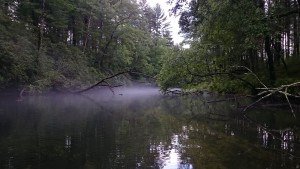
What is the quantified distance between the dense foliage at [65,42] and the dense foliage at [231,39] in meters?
10.6

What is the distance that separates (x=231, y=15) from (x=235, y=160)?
11.1 meters

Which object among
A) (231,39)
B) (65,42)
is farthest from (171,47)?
(65,42)

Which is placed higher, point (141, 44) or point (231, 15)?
point (141, 44)

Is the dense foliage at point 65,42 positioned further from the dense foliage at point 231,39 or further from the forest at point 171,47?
the dense foliage at point 231,39

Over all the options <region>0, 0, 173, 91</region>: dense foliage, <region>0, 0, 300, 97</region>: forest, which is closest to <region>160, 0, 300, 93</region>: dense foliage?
<region>0, 0, 300, 97</region>: forest

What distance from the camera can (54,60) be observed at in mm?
33688

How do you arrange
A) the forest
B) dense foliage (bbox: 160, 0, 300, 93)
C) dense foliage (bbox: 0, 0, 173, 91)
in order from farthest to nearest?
dense foliage (bbox: 0, 0, 173, 91) < the forest < dense foliage (bbox: 160, 0, 300, 93)

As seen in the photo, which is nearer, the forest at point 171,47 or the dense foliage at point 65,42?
the forest at point 171,47

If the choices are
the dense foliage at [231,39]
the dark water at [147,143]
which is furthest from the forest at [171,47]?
the dark water at [147,143]

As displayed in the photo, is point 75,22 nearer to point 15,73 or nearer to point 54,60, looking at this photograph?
point 54,60

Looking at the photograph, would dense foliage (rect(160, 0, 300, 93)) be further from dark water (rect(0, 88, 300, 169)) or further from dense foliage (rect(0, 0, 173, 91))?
dense foliage (rect(0, 0, 173, 91))

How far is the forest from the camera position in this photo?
18.8 meters

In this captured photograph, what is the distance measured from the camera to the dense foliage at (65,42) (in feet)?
89.2

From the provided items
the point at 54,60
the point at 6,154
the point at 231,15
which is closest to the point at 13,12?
the point at 54,60
